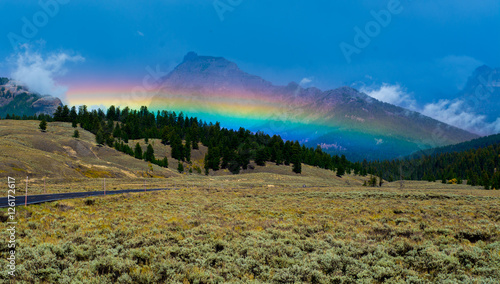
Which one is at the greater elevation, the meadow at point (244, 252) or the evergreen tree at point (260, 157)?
the evergreen tree at point (260, 157)

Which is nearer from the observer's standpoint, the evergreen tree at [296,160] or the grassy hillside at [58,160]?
A: the grassy hillside at [58,160]

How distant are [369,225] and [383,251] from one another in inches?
192

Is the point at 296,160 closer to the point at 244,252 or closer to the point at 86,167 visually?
the point at 86,167

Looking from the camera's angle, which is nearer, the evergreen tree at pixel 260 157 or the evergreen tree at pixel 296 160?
the evergreen tree at pixel 296 160

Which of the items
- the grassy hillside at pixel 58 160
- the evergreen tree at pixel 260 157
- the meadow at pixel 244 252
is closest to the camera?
the meadow at pixel 244 252

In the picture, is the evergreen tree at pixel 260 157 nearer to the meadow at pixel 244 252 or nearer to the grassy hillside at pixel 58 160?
the grassy hillside at pixel 58 160

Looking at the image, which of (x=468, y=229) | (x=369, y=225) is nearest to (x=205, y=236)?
(x=369, y=225)

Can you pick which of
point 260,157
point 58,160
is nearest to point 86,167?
point 58,160

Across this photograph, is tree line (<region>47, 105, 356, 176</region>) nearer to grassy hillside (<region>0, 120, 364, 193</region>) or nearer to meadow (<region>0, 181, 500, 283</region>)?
grassy hillside (<region>0, 120, 364, 193</region>)

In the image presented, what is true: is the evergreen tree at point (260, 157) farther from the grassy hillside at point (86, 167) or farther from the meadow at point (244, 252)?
the meadow at point (244, 252)

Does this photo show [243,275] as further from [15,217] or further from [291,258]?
[15,217]

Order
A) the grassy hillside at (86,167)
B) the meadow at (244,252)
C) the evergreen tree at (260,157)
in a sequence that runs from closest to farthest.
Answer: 1. the meadow at (244,252)
2. the grassy hillside at (86,167)
3. the evergreen tree at (260,157)

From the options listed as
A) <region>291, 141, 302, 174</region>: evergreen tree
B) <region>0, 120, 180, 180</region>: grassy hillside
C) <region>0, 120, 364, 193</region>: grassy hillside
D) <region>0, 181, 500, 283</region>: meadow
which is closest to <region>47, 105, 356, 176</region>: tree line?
<region>291, 141, 302, 174</region>: evergreen tree

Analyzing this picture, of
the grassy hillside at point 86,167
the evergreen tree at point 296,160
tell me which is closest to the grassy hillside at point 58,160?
the grassy hillside at point 86,167
